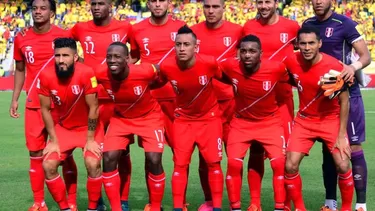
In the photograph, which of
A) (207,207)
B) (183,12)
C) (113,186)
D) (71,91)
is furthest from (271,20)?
(183,12)

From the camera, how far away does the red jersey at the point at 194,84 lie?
8.37 meters

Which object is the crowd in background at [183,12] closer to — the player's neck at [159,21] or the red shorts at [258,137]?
the player's neck at [159,21]

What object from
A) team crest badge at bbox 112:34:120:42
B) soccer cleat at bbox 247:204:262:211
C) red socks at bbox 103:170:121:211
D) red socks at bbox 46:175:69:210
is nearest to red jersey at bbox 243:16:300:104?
soccer cleat at bbox 247:204:262:211

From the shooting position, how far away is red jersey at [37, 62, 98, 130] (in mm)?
8211

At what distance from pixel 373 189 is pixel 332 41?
2.46 meters

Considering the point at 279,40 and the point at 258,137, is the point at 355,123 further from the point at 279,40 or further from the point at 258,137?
the point at 279,40

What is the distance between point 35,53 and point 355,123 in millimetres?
3612

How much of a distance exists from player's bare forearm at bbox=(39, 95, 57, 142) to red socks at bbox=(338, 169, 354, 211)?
3.05m

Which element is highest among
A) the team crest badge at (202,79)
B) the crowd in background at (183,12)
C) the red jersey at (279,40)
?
the red jersey at (279,40)

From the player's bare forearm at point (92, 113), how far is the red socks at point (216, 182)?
4.32 ft

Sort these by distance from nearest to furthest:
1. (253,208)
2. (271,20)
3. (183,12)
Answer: (253,208)
(271,20)
(183,12)

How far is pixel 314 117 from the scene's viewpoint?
827cm

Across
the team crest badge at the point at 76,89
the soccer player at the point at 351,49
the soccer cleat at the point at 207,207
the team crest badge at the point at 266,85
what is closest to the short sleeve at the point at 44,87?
the team crest badge at the point at 76,89

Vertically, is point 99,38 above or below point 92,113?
above
